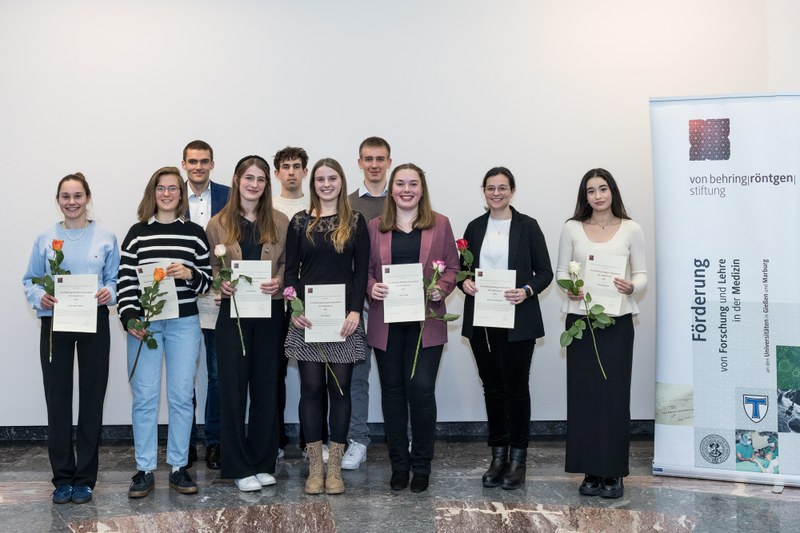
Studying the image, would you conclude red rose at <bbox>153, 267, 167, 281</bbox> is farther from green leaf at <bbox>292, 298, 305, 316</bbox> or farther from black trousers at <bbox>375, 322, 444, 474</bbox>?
black trousers at <bbox>375, 322, 444, 474</bbox>

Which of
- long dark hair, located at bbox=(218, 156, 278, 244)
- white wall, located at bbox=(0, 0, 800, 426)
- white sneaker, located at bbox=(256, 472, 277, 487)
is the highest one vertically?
white wall, located at bbox=(0, 0, 800, 426)

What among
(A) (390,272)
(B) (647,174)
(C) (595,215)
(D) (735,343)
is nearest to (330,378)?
(A) (390,272)

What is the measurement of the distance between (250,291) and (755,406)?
279 centimetres

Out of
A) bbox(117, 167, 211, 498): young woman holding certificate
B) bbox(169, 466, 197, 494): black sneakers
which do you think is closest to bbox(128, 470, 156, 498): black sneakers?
bbox(117, 167, 211, 498): young woman holding certificate

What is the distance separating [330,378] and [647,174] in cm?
286

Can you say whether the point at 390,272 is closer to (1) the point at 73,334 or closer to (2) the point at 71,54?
(1) the point at 73,334

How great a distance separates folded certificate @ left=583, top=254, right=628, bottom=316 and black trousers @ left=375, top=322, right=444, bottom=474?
0.86 metres

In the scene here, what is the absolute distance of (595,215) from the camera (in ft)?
14.0

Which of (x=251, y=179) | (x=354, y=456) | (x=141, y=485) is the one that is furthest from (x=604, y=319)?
(x=141, y=485)

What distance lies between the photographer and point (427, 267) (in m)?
4.18

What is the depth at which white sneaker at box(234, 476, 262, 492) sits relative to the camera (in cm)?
424

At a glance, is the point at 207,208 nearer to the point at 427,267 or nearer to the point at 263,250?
the point at 263,250

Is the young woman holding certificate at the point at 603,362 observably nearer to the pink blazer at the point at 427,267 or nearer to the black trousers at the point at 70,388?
the pink blazer at the point at 427,267

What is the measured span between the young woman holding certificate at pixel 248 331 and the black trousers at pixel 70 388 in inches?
23.7
